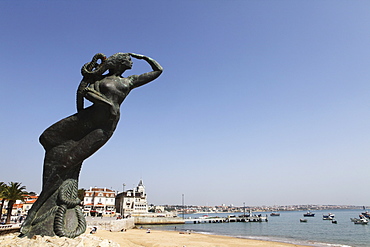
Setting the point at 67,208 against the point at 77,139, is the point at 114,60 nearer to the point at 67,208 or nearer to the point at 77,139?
the point at 77,139

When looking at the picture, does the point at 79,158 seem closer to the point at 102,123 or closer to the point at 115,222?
the point at 102,123

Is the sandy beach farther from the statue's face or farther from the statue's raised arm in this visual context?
the statue's face

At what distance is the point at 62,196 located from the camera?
7258 millimetres

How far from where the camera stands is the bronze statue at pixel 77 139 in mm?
7207

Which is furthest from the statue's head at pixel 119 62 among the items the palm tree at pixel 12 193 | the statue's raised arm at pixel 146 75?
the palm tree at pixel 12 193

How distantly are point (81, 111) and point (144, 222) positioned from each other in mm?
57556

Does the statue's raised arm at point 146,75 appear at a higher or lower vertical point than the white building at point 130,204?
higher

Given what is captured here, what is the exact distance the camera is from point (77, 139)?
775 cm

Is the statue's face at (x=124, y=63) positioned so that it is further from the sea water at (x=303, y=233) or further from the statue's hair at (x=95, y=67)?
the sea water at (x=303, y=233)

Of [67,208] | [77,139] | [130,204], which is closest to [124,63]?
[77,139]

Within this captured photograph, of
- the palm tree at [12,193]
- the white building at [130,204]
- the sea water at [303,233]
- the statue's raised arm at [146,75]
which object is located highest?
the statue's raised arm at [146,75]

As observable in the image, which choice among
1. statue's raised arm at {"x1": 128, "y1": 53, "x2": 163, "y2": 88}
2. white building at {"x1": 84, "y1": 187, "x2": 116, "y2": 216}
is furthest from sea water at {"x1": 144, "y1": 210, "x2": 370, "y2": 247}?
statue's raised arm at {"x1": 128, "y1": 53, "x2": 163, "y2": 88}

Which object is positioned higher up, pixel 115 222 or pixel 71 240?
pixel 71 240

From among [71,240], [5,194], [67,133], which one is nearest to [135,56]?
[67,133]
